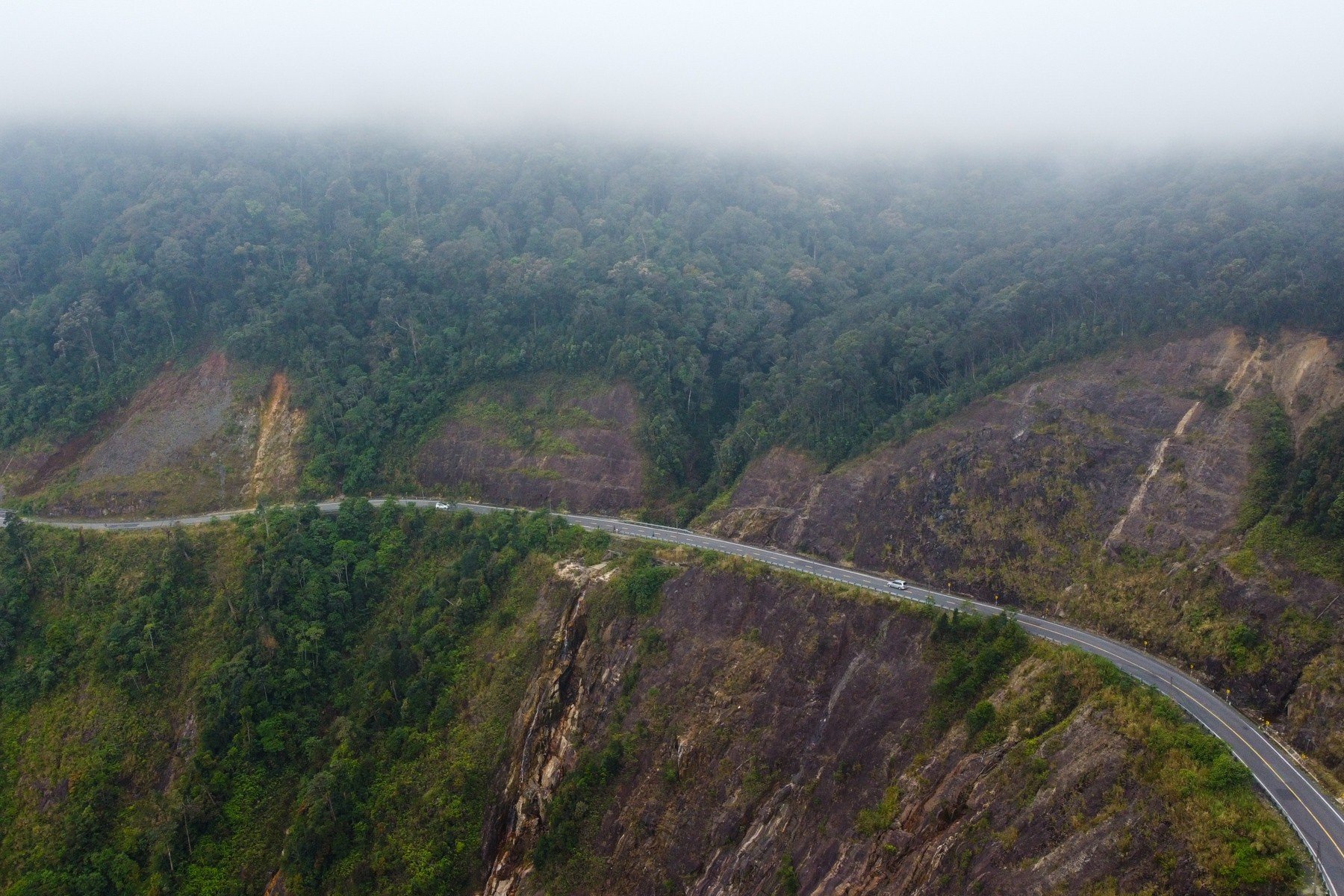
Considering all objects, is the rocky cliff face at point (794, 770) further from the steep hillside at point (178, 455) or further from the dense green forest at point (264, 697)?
the steep hillside at point (178, 455)

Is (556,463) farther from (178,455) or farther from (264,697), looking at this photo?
(178,455)

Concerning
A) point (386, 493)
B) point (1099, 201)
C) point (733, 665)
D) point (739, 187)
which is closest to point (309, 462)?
point (386, 493)

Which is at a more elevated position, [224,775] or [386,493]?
[386,493]

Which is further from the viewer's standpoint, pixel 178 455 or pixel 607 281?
pixel 607 281

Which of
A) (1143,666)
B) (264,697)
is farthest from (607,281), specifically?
(1143,666)

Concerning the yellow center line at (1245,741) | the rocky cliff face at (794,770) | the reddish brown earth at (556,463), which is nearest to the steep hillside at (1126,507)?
the yellow center line at (1245,741)

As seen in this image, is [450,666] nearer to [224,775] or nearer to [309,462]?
[224,775]

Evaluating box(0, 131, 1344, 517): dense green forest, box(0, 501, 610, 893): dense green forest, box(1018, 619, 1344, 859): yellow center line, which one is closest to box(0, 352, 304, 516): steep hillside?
box(0, 131, 1344, 517): dense green forest

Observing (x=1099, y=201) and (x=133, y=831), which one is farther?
(x=1099, y=201)
